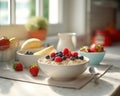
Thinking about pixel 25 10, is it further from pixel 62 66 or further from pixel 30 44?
pixel 62 66

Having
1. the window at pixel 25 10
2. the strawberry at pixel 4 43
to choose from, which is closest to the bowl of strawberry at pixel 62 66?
the strawberry at pixel 4 43

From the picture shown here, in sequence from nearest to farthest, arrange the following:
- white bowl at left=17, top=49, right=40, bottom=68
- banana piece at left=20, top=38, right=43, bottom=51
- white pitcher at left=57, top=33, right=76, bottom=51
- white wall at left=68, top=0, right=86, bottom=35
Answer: white bowl at left=17, top=49, right=40, bottom=68, banana piece at left=20, top=38, right=43, bottom=51, white pitcher at left=57, top=33, right=76, bottom=51, white wall at left=68, top=0, right=86, bottom=35

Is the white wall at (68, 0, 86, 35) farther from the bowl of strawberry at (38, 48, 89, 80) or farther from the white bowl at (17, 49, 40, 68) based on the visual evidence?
the bowl of strawberry at (38, 48, 89, 80)

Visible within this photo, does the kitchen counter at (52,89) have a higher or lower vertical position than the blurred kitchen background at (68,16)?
lower

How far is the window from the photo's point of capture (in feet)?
4.79

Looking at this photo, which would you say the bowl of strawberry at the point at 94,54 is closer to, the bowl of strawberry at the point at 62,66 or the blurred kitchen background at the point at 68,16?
the bowl of strawberry at the point at 62,66

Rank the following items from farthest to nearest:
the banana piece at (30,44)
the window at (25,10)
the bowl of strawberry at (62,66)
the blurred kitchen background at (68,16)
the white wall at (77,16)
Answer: the white wall at (77,16) → the blurred kitchen background at (68,16) → the window at (25,10) → the banana piece at (30,44) → the bowl of strawberry at (62,66)

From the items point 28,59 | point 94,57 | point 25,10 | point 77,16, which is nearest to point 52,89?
point 28,59

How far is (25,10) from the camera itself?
5.86ft

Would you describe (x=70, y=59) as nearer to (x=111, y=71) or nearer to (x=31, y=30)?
(x=111, y=71)

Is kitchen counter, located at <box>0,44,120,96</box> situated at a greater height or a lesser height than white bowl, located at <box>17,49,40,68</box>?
lesser

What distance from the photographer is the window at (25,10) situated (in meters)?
1.46

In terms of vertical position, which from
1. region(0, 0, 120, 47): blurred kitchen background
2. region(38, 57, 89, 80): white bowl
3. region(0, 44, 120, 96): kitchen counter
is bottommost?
region(0, 44, 120, 96): kitchen counter

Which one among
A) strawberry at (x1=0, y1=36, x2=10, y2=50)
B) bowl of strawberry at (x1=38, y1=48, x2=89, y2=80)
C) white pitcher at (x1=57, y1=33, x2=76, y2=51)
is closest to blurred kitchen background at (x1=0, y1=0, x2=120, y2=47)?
white pitcher at (x1=57, y1=33, x2=76, y2=51)
